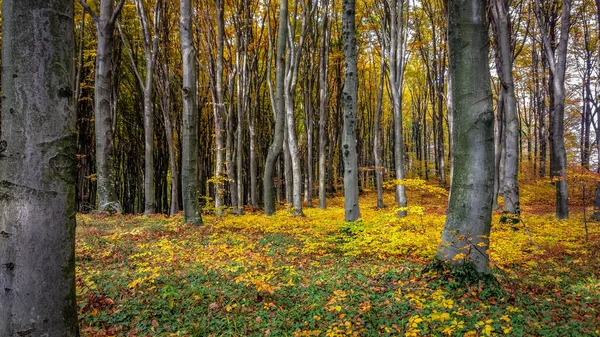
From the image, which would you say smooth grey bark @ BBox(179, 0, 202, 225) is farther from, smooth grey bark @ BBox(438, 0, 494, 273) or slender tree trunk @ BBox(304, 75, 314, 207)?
slender tree trunk @ BBox(304, 75, 314, 207)

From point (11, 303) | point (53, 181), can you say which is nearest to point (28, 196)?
point (53, 181)

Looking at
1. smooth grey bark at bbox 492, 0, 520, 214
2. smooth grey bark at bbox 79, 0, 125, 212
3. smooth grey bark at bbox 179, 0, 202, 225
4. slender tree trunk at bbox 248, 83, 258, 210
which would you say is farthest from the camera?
slender tree trunk at bbox 248, 83, 258, 210

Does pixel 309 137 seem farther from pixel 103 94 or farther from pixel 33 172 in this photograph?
pixel 33 172

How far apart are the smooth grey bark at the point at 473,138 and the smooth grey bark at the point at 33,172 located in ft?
14.7

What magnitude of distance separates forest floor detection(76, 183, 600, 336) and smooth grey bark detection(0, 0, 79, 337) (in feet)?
5.09

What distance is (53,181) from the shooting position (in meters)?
1.91

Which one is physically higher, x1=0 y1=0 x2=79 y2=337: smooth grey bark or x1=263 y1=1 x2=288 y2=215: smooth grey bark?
x1=263 y1=1 x2=288 y2=215: smooth grey bark

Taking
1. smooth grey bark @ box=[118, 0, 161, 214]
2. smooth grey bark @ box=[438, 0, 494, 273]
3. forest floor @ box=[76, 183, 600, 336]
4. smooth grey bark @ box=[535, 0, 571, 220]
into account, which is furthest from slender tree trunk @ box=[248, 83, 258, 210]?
smooth grey bark @ box=[535, 0, 571, 220]

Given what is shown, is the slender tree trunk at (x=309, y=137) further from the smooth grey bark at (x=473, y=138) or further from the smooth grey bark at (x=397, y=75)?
the smooth grey bark at (x=473, y=138)

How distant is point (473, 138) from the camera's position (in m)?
4.35

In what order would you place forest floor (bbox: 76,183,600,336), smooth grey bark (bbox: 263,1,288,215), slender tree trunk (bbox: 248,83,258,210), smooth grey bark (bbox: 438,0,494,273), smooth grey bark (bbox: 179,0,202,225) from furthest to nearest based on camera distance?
slender tree trunk (bbox: 248,83,258,210), smooth grey bark (bbox: 263,1,288,215), smooth grey bark (bbox: 179,0,202,225), smooth grey bark (bbox: 438,0,494,273), forest floor (bbox: 76,183,600,336)

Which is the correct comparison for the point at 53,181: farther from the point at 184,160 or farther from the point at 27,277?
the point at 184,160

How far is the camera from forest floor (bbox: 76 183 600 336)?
3.46 meters

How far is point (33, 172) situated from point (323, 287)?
12.3 ft
